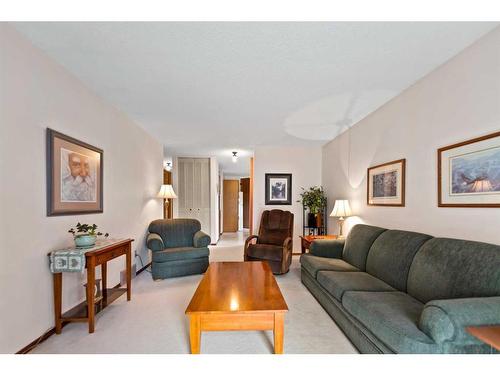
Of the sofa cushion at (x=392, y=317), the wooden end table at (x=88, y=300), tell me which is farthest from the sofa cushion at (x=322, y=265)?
the wooden end table at (x=88, y=300)

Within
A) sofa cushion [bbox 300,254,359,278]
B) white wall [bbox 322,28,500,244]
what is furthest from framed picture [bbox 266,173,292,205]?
sofa cushion [bbox 300,254,359,278]

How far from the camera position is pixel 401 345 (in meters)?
1.35

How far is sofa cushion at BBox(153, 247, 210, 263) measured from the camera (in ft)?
11.8

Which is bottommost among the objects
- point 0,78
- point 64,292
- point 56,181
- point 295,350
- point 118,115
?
point 295,350

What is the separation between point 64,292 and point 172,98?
219 centimetres

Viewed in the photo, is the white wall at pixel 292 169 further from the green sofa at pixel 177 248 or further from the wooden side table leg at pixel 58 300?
the wooden side table leg at pixel 58 300

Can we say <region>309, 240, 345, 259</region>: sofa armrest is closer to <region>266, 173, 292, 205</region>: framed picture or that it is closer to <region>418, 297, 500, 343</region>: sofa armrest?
<region>418, 297, 500, 343</region>: sofa armrest

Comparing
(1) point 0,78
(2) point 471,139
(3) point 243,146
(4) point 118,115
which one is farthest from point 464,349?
(3) point 243,146

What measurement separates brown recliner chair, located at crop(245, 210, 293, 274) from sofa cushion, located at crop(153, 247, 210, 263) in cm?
75

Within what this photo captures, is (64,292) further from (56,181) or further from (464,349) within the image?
(464,349)

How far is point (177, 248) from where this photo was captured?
155 inches

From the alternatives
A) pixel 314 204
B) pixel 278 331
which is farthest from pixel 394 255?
pixel 314 204

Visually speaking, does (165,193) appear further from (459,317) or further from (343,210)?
(459,317)

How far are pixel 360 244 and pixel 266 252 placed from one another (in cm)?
146
